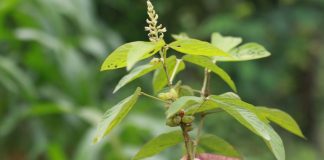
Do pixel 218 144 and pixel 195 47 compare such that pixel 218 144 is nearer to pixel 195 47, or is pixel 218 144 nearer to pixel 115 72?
pixel 195 47

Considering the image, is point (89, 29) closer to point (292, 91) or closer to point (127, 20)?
point (127, 20)

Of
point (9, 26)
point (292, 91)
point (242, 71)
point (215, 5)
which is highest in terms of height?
point (9, 26)

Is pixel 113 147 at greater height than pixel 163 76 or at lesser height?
lesser

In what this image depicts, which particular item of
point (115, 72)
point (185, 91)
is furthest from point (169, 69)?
point (115, 72)

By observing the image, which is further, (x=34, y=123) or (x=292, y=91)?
(x=292, y=91)

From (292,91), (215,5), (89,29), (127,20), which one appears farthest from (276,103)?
(89,29)

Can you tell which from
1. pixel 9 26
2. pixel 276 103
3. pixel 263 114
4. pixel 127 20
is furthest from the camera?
pixel 276 103

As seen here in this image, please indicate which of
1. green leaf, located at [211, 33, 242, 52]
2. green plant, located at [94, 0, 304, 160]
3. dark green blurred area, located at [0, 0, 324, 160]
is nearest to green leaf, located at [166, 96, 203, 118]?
green plant, located at [94, 0, 304, 160]
